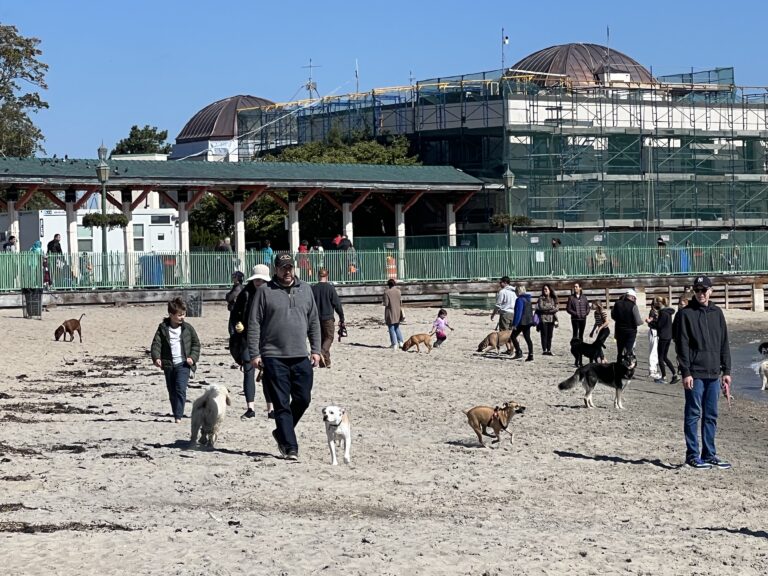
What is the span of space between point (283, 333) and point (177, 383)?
3234 mm

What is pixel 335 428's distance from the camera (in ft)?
43.8

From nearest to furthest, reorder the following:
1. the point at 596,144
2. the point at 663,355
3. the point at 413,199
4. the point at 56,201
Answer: the point at 663,355
the point at 56,201
the point at 413,199
the point at 596,144

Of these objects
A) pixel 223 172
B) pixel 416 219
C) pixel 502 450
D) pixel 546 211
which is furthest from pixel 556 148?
pixel 502 450

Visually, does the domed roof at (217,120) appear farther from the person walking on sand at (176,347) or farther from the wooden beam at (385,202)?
the person walking on sand at (176,347)

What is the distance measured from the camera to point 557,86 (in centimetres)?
5766

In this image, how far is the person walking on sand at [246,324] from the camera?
44.4ft

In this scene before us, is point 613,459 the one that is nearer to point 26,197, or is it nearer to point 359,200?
point 26,197

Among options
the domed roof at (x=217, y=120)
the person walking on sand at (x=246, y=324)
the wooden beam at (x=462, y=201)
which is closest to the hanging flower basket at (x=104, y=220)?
the wooden beam at (x=462, y=201)

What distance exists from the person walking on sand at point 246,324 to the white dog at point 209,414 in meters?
0.46

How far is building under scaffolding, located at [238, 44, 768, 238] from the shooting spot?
55.3m

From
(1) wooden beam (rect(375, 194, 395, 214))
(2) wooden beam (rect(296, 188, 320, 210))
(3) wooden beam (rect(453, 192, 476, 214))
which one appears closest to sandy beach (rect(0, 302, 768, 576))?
(2) wooden beam (rect(296, 188, 320, 210))

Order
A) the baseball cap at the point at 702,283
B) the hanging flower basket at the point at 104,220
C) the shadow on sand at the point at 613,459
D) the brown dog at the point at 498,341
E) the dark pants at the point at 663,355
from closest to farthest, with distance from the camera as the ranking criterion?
the baseball cap at the point at 702,283 < the shadow on sand at the point at 613,459 < the dark pants at the point at 663,355 < the brown dog at the point at 498,341 < the hanging flower basket at the point at 104,220

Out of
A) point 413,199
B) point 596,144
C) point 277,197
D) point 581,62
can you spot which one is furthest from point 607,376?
point 581,62

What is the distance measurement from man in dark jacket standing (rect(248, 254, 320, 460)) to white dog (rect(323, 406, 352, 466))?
35 cm
